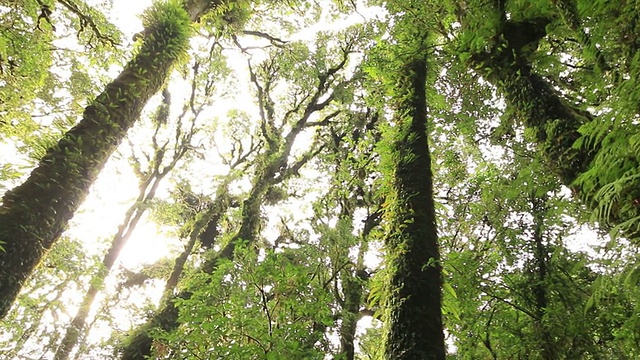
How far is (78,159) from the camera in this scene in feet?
13.2

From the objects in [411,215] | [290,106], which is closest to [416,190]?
[411,215]

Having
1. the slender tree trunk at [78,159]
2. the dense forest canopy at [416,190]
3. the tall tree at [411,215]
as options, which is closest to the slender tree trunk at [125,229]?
the dense forest canopy at [416,190]

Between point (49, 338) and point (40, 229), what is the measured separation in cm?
1211

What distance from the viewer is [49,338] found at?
1248 centimetres

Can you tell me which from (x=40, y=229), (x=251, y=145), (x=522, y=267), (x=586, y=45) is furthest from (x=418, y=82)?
(x=251, y=145)

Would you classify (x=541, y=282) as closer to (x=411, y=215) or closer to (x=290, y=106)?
(x=411, y=215)

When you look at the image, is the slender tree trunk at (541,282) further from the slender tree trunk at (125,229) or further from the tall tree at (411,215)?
the slender tree trunk at (125,229)

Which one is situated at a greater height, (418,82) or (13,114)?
(13,114)

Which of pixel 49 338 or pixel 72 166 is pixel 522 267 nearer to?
pixel 72 166

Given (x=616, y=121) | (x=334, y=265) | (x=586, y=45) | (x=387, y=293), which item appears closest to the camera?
(x=616, y=121)

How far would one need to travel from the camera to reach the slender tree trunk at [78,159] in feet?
11.0

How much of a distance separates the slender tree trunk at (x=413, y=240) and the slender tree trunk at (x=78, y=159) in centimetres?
330

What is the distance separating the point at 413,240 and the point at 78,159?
3.63 meters

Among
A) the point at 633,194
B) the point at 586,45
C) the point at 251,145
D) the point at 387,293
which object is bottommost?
the point at 387,293
